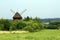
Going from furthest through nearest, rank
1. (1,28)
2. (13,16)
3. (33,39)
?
1. (13,16)
2. (1,28)
3. (33,39)

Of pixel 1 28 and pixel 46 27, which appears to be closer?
pixel 1 28

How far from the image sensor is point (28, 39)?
24453 mm

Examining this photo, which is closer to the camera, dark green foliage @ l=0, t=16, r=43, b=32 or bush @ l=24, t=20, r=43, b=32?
bush @ l=24, t=20, r=43, b=32

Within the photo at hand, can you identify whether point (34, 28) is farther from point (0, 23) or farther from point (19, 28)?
point (0, 23)

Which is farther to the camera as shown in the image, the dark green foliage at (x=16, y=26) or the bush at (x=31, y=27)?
the dark green foliage at (x=16, y=26)

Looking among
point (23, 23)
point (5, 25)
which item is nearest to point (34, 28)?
point (23, 23)

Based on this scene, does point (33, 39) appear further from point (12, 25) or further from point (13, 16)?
point (13, 16)

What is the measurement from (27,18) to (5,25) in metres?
9.13

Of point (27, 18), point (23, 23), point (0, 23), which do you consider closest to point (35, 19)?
point (27, 18)

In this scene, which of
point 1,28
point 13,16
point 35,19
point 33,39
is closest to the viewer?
point 33,39

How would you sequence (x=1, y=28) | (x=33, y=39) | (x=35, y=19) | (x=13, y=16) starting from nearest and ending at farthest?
(x=33, y=39) → (x=1, y=28) → (x=35, y=19) → (x=13, y=16)

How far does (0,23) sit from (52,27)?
1382cm

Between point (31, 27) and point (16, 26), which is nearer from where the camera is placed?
point (31, 27)

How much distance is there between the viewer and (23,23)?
4134cm
